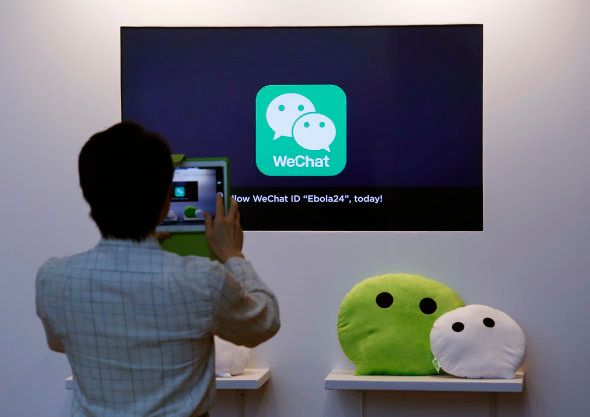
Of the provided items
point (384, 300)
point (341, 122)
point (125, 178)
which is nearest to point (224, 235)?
point (125, 178)

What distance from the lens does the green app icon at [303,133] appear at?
4320 mm

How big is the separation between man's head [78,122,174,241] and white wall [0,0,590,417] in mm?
2460

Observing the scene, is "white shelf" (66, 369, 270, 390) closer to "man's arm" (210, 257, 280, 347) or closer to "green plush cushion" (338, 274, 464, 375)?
"green plush cushion" (338, 274, 464, 375)

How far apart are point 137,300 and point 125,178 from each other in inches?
9.6

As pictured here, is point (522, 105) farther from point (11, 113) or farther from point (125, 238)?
point (125, 238)

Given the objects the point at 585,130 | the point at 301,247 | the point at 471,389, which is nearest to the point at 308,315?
the point at 301,247

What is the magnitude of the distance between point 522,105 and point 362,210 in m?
0.87

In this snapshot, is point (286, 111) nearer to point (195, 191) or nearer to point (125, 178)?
point (195, 191)

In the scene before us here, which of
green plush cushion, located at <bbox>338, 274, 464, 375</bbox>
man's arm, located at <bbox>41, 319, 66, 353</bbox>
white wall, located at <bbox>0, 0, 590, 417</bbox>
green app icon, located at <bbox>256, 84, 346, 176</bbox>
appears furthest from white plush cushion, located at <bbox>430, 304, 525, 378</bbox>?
man's arm, located at <bbox>41, 319, 66, 353</bbox>

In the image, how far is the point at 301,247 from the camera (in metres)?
4.34

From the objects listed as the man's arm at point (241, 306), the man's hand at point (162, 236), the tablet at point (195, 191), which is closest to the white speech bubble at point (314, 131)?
the tablet at point (195, 191)

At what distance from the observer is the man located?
188 cm

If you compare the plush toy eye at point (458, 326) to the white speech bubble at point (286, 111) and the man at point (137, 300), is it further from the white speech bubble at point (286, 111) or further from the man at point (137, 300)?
the man at point (137, 300)

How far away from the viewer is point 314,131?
14.2ft
